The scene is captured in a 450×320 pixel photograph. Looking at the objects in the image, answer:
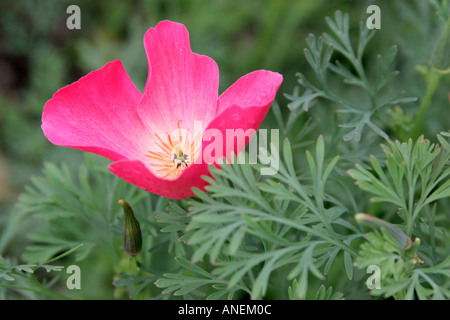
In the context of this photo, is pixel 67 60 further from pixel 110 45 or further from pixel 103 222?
pixel 103 222

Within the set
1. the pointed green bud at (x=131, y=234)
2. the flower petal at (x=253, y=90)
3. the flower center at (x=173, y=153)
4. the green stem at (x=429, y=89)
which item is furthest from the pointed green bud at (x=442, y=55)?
the pointed green bud at (x=131, y=234)

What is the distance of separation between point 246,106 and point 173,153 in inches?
6.8

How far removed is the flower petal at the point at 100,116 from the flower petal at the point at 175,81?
0.03 m

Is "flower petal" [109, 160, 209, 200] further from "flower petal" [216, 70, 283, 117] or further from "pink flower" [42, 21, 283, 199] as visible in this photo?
"flower petal" [216, 70, 283, 117]

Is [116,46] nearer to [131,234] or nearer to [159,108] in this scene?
[159,108]

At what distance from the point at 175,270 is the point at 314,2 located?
1.06 m

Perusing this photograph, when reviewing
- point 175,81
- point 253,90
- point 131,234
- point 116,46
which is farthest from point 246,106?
point 116,46

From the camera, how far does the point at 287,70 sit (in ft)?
5.66

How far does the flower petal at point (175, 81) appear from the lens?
2.69ft

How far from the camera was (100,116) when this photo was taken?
81 cm

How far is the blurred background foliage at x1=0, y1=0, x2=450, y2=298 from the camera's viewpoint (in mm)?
1615

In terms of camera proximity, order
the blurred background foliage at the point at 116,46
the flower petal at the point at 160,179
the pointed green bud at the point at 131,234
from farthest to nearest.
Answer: the blurred background foliage at the point at 116,46, the pointed green bud at the point at 131,234, the flower petal at the point at 160,179

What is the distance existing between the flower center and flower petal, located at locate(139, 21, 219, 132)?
0.03 meters

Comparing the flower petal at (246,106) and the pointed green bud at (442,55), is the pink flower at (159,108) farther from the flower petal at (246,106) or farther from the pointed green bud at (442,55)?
the pointed green bud at (442,55)
